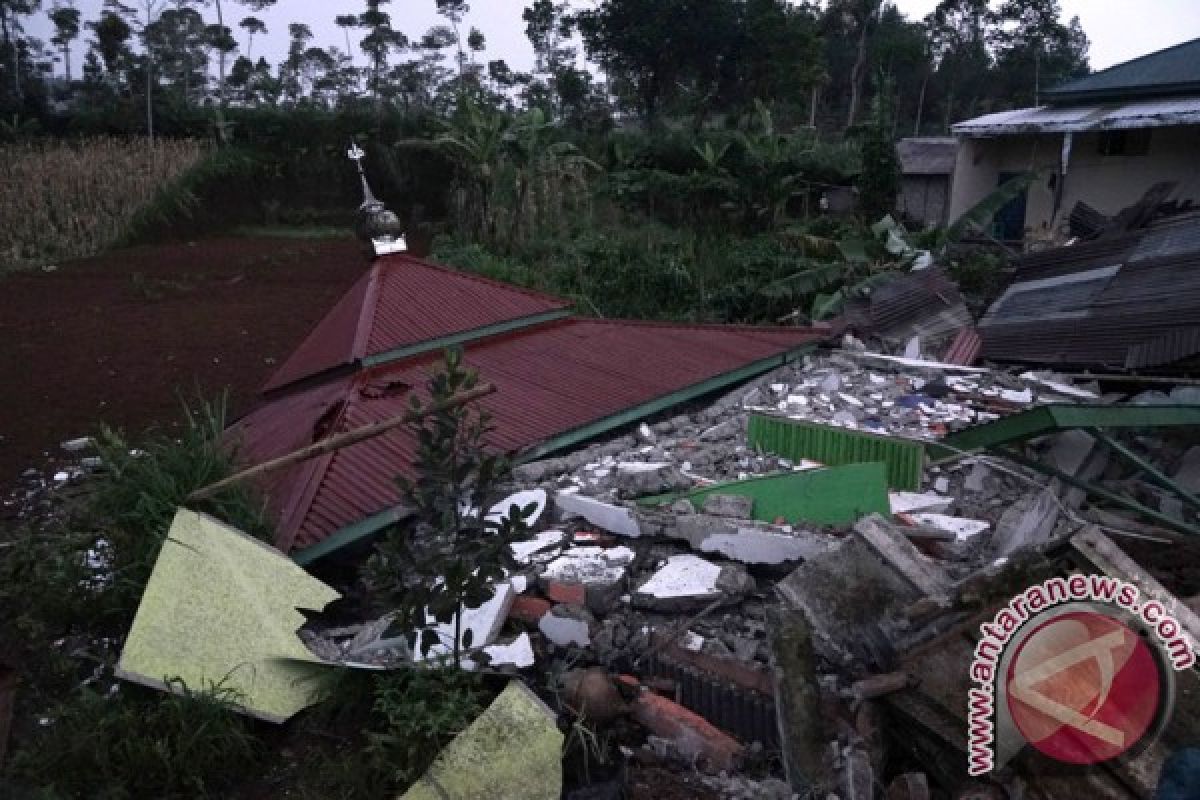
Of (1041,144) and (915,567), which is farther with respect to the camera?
(1041,144)

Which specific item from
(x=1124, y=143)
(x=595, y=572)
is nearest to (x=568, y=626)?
(x=595, y=572)

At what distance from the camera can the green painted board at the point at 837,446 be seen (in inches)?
179

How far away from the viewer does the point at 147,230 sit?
18891mm

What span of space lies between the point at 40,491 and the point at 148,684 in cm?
387

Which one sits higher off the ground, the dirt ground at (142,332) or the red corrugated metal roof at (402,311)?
the red corrugated metal roof at (402,311)

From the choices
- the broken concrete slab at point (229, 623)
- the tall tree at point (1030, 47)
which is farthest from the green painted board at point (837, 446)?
the tall tree at point (1030, 47)

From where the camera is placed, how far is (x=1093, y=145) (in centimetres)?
1504

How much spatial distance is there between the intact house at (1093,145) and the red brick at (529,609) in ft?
41.5


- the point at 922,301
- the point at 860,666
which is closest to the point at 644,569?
the point at 860,666

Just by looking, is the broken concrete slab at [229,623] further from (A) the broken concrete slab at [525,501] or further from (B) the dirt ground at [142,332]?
(B) the dirt ground at [142,332]

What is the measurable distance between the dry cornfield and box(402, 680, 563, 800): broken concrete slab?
1711 centimetres

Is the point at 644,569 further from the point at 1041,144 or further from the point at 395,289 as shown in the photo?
the point at 1041,144

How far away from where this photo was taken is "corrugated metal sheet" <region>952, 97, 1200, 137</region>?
497 inches

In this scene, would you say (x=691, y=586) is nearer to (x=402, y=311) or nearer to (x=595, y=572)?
(x=595, y=572)
